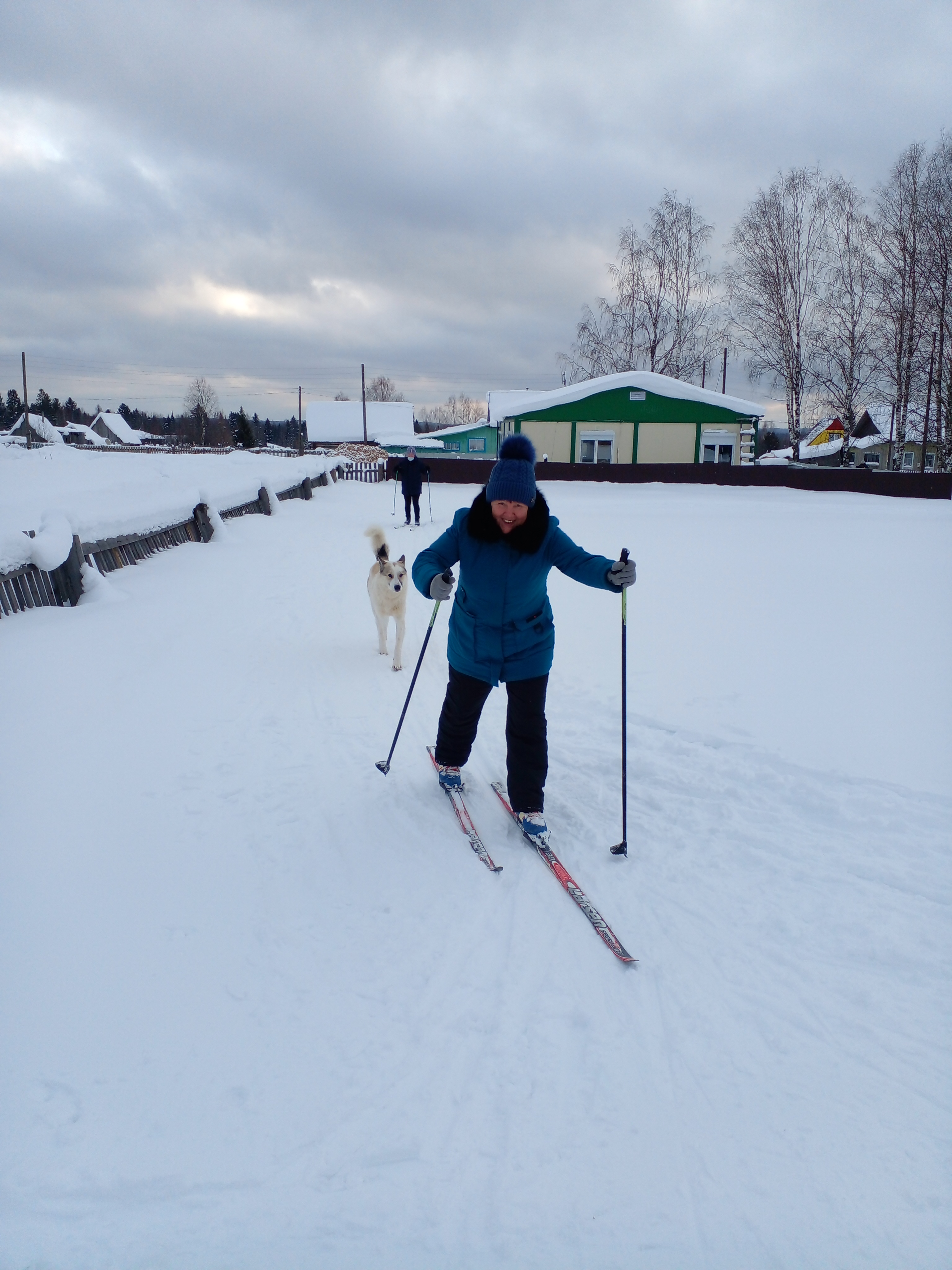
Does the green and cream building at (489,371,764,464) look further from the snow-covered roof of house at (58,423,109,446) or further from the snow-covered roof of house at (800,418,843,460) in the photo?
the snow-covered roof of house at (58,423,109,446)

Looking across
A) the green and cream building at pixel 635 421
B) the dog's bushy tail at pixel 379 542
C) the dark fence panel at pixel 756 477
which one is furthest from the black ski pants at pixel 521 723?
the green and cream building at pixel 635 421

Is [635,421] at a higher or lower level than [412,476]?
higher

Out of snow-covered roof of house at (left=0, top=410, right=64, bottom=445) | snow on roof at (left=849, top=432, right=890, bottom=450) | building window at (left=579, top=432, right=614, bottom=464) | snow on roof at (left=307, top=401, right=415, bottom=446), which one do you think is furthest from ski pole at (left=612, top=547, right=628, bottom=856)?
snow on roof at (left=307, top=401, right=415, bottom=446)

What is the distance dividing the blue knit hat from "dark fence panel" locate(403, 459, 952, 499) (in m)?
21.7

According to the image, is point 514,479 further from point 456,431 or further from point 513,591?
point 456,431

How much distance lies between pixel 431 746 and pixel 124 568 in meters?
6.42

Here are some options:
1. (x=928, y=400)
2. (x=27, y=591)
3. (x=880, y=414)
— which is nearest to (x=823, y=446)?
(x=880, y=414)

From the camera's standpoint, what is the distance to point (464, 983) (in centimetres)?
246

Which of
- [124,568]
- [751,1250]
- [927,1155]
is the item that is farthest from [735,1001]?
[124,568]

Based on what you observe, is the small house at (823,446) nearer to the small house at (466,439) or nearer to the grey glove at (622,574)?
the small house at (466,439)

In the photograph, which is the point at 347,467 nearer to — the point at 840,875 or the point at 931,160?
the point at 931,160

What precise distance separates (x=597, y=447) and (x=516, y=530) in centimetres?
2821

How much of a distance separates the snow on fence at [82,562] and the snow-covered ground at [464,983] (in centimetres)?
133

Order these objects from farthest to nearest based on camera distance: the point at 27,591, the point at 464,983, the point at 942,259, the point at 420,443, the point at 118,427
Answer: the point at 118,427 < the point at 420,443 < the point at 942,259 < the point at 27,591 < the point at 464,983
